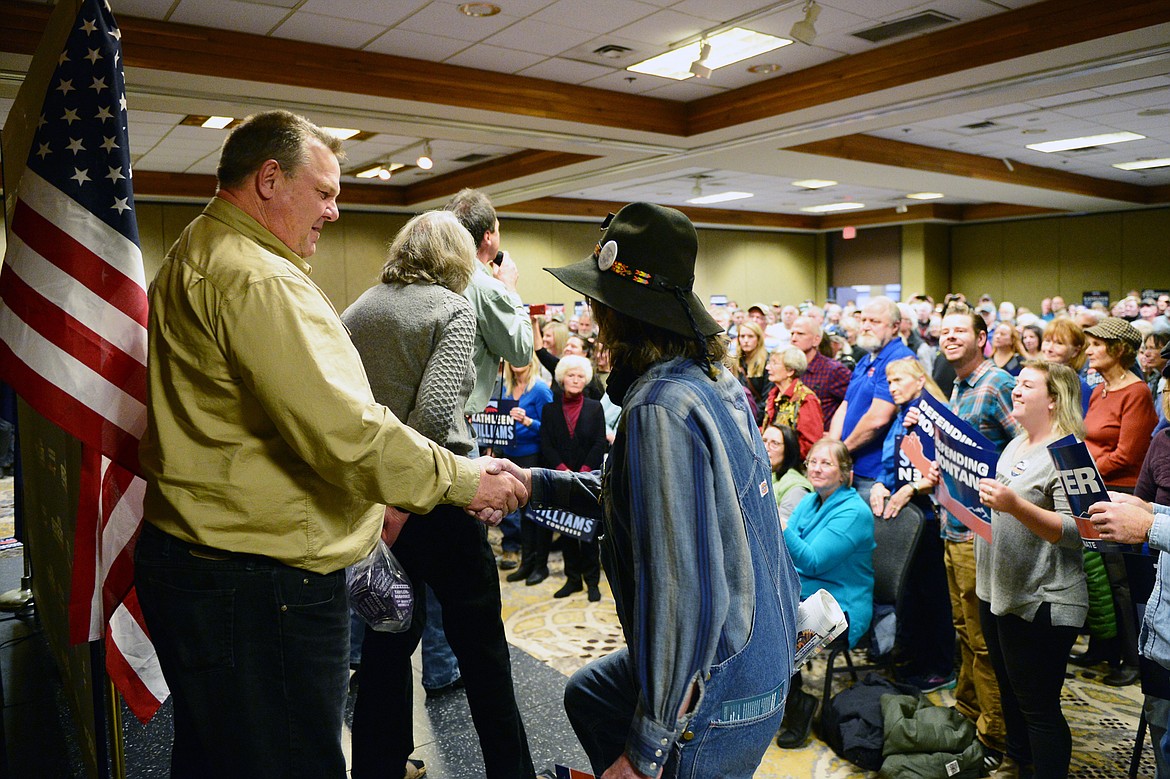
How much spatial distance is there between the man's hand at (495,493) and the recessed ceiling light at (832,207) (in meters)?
14.3

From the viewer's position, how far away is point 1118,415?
397cm

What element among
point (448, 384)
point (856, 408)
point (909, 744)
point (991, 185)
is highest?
point (991, 185)

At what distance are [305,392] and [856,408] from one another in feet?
11.5

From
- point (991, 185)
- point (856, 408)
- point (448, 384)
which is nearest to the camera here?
point (448, 384)

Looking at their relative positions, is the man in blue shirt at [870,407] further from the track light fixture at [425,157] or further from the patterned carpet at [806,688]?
the track light fixture at [425,157]

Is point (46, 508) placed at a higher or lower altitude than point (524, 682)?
higher

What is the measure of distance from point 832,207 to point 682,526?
1552 centimetres

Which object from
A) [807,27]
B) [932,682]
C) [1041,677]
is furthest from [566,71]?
[1041,677]

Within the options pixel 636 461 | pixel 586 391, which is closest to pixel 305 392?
pixel 636 461

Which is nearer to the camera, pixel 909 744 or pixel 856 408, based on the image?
pixel 909 744

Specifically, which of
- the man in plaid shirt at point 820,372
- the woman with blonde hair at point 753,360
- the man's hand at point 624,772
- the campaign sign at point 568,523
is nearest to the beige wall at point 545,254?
the woman with blonde hair at point 753,360

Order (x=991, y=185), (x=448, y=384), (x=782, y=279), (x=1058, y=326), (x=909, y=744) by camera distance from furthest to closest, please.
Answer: (x=782, y=279) → (x=991, y=185) → (x=1058, y=326) → (x=909, y=744) → (x=448, y=384)

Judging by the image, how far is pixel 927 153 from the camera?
9680mm

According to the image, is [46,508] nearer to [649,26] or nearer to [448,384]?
[448,384]
